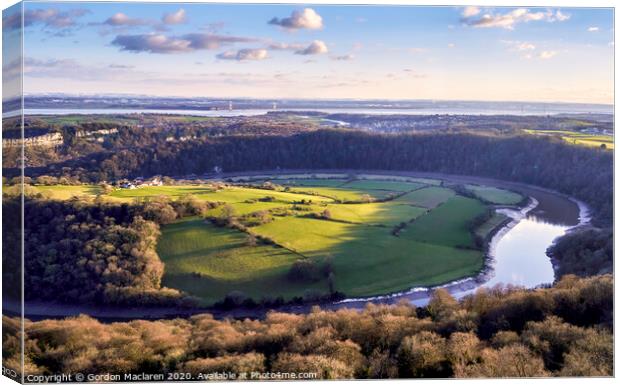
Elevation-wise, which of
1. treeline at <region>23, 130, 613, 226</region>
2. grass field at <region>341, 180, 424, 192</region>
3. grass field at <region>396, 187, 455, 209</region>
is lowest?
grass field at <region>396, 187, 455, 209</region>

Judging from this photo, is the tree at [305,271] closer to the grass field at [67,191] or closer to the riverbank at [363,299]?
the riverbank at [363,299]

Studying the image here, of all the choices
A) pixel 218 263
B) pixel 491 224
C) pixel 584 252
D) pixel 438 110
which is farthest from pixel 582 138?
pixel 218 263

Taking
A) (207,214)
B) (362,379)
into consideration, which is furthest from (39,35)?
(362,379)

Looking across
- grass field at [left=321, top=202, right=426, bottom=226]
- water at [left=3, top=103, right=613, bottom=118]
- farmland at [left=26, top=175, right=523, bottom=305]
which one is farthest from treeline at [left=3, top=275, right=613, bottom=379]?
water at [left=3, top=103, right=613, bottom=118]

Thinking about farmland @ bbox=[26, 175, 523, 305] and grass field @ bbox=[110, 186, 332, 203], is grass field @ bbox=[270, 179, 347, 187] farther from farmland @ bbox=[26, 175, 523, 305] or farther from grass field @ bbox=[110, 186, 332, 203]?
grass field @ bbox=[110, 186, 332, 203]

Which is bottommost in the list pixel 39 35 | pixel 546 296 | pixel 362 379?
pixel 362 379

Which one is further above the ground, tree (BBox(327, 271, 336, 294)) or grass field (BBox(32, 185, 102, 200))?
grass field (BBox(32, 185, 102, 200))

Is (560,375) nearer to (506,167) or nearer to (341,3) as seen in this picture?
(506,167)
